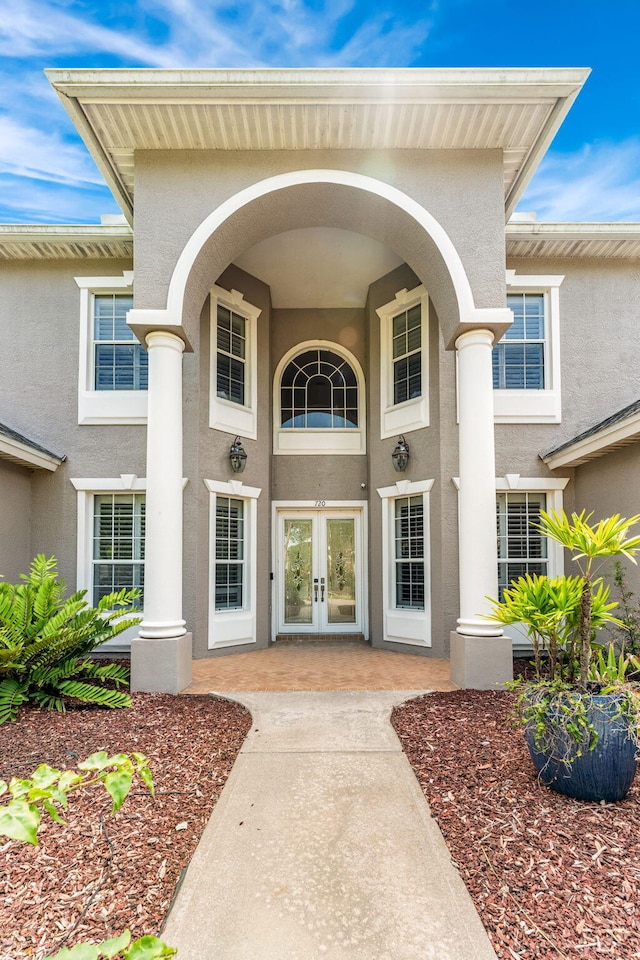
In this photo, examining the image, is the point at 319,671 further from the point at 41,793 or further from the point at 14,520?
the point at 41,793

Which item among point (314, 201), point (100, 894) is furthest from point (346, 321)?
point (100, 894)

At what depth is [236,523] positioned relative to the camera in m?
8.74

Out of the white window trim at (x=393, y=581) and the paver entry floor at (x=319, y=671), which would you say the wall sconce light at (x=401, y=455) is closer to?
the white window trim at (x=393, y=581)

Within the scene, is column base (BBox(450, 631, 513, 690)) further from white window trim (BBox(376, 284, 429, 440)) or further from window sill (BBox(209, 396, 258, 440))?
window sill (BBox(209, 396, 258, 440))

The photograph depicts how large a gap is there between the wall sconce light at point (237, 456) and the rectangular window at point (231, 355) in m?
0.81

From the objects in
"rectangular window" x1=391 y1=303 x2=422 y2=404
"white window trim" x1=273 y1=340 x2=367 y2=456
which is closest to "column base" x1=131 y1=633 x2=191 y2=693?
"white window trim" x1=273 y1=340 x2=367 y2=456

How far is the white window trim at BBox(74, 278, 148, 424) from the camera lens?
839 cm

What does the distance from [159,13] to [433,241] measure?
523 centimetres

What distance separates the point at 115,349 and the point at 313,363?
3.62 metres

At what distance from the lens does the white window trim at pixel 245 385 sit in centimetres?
842

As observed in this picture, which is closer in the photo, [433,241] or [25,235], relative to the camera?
[433,241]

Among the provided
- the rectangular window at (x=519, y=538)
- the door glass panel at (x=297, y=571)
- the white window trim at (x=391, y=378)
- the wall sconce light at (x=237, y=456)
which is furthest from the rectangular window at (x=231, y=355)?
the rectangular window at (x=519, y=538)

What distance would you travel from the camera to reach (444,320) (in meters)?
6.62

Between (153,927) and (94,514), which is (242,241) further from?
(153,927)
